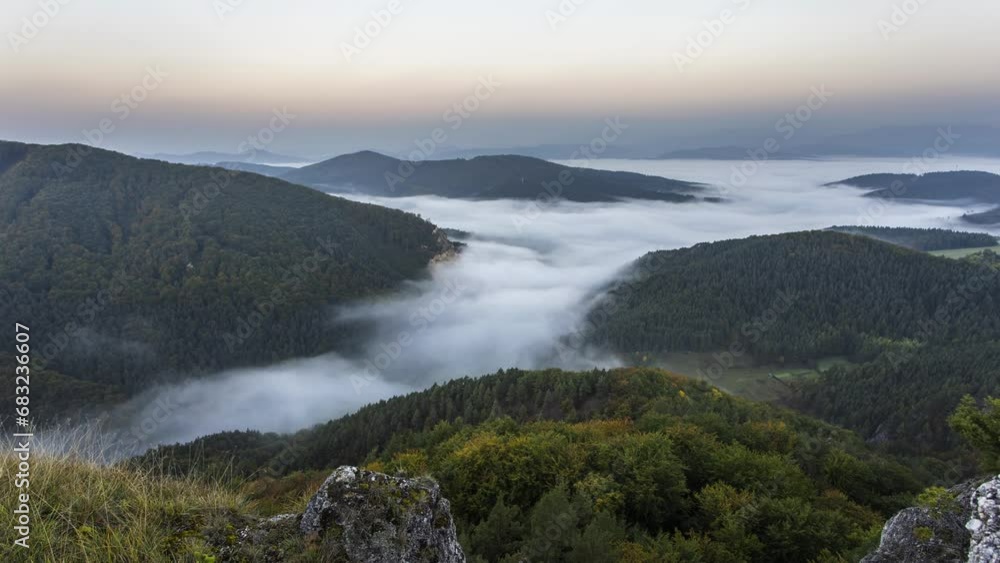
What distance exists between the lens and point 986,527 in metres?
7.72

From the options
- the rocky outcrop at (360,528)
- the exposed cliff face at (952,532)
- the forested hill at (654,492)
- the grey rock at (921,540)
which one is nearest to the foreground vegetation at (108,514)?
the rocky outcrop at (360,528)

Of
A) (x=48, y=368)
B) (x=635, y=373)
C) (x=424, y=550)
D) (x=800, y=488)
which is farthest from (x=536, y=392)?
(x=48, y=368)

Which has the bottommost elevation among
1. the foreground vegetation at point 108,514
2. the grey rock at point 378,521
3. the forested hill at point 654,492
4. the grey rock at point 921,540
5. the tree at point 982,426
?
the forested hill at point 654,492

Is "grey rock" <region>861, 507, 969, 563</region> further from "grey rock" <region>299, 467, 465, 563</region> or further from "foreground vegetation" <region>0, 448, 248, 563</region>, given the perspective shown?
"foreground vegetation" <region>0, 448, 248, 563</region>

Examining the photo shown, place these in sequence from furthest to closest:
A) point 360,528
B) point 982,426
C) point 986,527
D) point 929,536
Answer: point 982,426 → point 929,536 → point 360,528 → point 986,527

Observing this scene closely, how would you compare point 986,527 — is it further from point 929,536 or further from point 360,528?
point 360,528

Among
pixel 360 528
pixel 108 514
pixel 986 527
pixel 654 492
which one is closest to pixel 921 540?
pixel 986 527

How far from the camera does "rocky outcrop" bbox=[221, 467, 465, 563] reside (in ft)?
26.5

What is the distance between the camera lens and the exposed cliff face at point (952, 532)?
301 inches

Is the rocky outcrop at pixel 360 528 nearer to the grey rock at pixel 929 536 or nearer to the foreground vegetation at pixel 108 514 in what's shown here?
the foreground vegetation at pixel 108 514

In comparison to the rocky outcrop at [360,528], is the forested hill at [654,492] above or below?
below

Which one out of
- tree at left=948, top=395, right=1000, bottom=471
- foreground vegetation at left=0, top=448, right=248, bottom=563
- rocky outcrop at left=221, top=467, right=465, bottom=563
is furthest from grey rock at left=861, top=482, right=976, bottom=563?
tree at left=948, top=395, right=1000, bottom=471

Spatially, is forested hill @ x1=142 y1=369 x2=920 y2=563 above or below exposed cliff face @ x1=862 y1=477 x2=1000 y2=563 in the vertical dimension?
below

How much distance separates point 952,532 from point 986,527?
2.17 m
